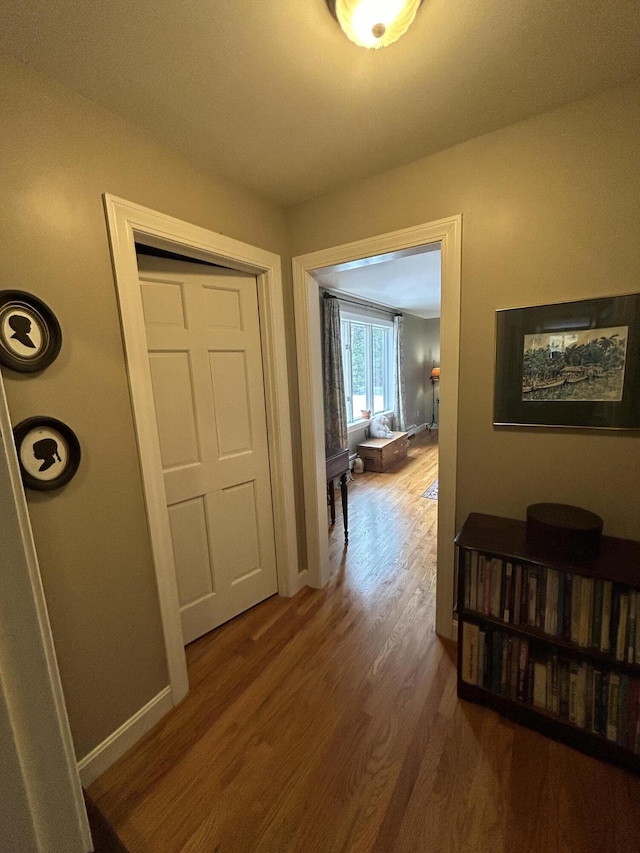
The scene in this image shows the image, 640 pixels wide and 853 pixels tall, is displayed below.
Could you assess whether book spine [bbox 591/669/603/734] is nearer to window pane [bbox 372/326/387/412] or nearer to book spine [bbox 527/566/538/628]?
book spine [bbox 527/566/538/628]

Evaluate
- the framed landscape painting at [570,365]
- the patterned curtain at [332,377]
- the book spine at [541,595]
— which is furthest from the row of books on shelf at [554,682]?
the patterned curtain at [332,377]

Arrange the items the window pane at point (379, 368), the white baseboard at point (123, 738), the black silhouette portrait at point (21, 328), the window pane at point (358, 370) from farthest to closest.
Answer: the window pane at point (379, 368), the window pane at point (358, 370), the white baseboard at point (123, 738), the black silhouette portrait at point (21, 328)

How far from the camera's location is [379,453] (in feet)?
15.7

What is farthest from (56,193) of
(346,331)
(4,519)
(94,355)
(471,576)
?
(346,331)

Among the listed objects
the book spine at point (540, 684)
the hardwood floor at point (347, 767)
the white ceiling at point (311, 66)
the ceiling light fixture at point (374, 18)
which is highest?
the white ceiling at point (311, 66)

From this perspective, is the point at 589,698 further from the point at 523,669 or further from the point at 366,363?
the point at 366,363

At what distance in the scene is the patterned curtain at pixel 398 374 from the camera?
19.8ft

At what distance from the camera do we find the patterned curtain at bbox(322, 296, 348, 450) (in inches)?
158

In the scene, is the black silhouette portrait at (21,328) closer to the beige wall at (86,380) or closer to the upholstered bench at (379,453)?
the beige wall at (86,380)

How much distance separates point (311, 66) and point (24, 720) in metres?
1.77

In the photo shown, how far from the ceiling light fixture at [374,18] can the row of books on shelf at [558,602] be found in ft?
5.60

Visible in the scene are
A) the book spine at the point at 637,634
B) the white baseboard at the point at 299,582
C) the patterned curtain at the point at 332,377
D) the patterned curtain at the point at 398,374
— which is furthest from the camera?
the patterned curtain at the point at 398,374

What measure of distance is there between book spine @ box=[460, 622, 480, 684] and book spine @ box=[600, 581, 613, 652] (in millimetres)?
420

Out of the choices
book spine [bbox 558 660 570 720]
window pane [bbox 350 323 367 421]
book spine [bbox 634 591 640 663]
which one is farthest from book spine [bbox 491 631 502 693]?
window pane [bbox 350 323 367 421]
